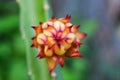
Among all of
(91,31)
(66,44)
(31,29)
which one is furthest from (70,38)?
(91,31)

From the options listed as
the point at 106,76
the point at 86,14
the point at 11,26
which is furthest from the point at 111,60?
the point at 11,26

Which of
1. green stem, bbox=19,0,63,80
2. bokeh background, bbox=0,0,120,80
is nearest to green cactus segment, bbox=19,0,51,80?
green stem, bbox=19,0,63,80

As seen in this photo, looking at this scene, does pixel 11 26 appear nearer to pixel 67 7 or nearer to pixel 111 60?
pixel 67 7

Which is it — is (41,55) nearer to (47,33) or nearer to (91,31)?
(47,33)

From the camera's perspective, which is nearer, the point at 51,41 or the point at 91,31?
the point at 51,41

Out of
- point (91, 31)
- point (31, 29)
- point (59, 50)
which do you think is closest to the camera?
point (59, 50)

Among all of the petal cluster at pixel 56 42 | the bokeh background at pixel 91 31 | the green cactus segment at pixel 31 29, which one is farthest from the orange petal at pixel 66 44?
the bokeh background at pixel 91 31
